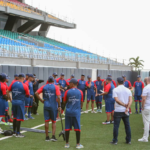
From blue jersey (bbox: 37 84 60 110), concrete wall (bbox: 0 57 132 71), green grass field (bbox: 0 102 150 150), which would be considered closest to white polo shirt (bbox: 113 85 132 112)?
green grass field (bbox: 0 102 150 150)

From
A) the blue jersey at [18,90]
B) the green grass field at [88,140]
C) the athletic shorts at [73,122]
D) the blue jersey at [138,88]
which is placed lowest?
the green grass field at [88,140]

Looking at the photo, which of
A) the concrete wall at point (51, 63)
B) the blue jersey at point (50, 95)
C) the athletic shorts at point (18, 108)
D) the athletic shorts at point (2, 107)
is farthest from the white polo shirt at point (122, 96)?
the concrete wall at point (51, 63)

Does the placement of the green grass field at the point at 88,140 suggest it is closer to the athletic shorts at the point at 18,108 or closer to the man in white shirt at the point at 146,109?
→ the man in white shirt at the point at 146,109

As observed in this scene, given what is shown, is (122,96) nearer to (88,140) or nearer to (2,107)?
(88,140)

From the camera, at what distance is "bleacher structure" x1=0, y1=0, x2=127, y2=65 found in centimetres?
2636

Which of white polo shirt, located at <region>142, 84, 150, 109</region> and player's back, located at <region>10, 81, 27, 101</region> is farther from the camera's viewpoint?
player's back, located at <region>10, 81, 27, 101</region>

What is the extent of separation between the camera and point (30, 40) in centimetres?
4391

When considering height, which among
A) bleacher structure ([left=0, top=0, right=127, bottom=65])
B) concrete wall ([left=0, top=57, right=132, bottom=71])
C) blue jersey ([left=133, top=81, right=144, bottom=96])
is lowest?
blue jersey ([left=133, top=81, right=144, bottom=96])

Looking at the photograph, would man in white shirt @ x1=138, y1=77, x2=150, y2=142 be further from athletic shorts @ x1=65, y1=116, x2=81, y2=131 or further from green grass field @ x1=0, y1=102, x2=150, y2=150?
athletic shorts @ x1=65, y1=116, x2=81, y2=131

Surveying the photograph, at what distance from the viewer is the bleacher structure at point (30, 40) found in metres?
26.4

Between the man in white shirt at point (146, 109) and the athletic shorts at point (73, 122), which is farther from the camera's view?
the man in white shirt at point (146, 109)

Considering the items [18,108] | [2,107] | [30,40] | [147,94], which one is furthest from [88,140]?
[30,40]

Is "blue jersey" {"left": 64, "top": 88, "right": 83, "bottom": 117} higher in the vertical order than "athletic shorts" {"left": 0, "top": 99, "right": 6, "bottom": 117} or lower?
higher

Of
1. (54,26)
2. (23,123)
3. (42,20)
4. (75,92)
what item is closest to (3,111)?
(23,123)
